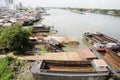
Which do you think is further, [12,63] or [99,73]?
[12,63]

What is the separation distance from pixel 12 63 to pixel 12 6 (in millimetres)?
98649

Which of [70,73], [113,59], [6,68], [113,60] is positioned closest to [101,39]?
[113,59]

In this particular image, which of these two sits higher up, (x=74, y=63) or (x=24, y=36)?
(x=24, y=36)

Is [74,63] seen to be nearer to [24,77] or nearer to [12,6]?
[24,77]

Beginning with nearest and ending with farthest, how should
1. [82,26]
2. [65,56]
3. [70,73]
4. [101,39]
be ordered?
[70,73] → [65,56] → [101,39] → [82,26]

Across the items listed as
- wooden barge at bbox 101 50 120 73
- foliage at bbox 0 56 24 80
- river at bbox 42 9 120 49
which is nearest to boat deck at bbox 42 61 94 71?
wooden barge at bbox 101 50 120 73

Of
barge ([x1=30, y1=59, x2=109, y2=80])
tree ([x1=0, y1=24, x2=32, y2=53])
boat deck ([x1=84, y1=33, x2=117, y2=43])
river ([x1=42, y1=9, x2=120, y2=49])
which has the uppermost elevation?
tree ([x1=0, y1=24, x2=32, y2=53])

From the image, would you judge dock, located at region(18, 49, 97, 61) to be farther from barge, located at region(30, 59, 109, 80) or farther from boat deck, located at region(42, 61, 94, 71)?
barge, located at region(30, 59, 109, 80)

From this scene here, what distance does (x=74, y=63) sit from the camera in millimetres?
16297

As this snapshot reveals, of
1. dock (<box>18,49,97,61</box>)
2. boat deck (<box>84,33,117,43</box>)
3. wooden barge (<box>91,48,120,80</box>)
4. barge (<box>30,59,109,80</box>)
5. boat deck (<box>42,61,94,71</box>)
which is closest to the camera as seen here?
barge (<box>30,59,109,80</box>)

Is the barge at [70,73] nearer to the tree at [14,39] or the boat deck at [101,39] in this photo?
the tree at [14,39]

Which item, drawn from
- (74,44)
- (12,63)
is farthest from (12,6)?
(12,63)

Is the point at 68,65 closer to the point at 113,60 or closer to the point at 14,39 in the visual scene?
the point at 113,60

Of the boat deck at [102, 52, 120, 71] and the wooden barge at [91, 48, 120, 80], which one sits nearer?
the wooden barge at [91, 48, 120, 80]
